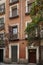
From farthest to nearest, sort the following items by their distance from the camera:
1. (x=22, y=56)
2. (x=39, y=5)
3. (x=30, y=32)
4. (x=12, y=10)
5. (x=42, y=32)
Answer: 1. (x=12, y=10)
2. (x=22, y=56)
3. (x=42, y=32)
4. (x=30, y=32)
5. (x=39, y=5)

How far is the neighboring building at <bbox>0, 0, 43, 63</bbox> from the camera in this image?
4000 centimetres

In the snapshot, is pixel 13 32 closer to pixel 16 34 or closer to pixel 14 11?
pixel 16 34

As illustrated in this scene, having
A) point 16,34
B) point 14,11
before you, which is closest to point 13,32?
point 16,34

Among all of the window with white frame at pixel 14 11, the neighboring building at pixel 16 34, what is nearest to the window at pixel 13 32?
the neighboring building at pixel 16 34

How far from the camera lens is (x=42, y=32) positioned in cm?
3666

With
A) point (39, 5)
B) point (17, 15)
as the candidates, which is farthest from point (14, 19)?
point (39, 5)

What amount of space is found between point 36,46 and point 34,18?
9.38 meters

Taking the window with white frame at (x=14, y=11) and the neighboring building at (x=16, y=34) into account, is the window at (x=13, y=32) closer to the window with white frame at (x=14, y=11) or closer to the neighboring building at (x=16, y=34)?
the neighboring building at (x=16, y=34)

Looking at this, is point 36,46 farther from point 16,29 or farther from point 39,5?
point 39,5

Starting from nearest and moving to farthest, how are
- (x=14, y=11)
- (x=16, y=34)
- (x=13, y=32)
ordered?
(x=16, y=34)
(x=13, y=32)
(x=14, y=11)

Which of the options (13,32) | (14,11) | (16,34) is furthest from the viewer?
(14,11)

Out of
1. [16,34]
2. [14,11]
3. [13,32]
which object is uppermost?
[14,11]

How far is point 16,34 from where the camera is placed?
41719 mm

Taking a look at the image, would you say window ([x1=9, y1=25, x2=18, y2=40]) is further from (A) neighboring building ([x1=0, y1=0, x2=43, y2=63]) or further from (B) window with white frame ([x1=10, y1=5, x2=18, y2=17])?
(B) window with white frame ([x1=10, y1=5, x2=18, y2=17])
